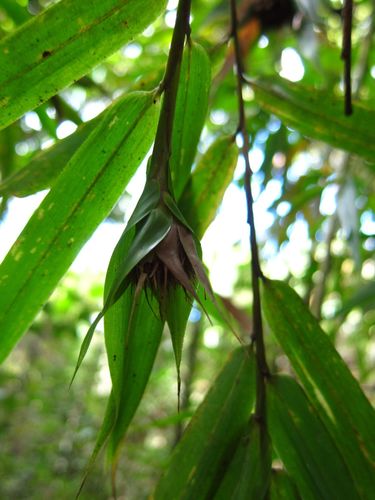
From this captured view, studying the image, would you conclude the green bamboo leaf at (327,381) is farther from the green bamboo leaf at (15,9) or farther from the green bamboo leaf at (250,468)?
the green bamboo leaf at (15,9)

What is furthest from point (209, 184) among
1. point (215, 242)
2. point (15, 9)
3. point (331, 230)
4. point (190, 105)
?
point (215, 242)

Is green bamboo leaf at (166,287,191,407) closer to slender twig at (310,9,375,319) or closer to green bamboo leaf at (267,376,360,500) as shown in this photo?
green bamboo leaf at (267,376,360,500)

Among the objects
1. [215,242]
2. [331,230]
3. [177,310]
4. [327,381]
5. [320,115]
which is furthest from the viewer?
[215,242]

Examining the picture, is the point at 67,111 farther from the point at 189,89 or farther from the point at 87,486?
the point at 87,486

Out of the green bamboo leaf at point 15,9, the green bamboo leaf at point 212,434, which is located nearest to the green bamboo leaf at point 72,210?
the green bamboo leaf at point 212,434

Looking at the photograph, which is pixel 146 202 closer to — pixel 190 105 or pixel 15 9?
pixel 190 105

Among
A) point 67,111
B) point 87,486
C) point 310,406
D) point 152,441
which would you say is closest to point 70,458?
point 87,486

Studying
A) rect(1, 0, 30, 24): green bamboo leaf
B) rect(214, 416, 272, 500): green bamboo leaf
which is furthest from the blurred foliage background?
rect(214, 416, 272, 500): green bamboo leaf
